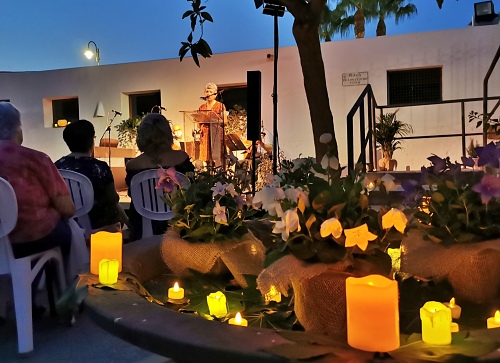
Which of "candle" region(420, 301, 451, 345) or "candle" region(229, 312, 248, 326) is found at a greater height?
"candle" region(420, 301, 451, 345)

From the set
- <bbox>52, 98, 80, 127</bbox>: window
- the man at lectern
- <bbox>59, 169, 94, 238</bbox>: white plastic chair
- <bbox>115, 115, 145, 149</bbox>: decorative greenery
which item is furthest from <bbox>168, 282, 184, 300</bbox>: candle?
<bbox>52, 98, 80, 127</bbox>: window

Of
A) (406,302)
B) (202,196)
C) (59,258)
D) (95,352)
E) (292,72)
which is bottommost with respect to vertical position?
(95,352)

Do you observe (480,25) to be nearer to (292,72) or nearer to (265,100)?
(292,72)

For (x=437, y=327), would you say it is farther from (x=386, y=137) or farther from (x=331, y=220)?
(x=386, y=137)

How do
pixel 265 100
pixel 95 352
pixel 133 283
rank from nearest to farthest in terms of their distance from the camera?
pixel 133 283
pixel 95 352
pixel 265 100

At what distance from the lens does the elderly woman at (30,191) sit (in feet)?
6.80

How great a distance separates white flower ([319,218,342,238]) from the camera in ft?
2.67

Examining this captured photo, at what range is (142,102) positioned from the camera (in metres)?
10.3

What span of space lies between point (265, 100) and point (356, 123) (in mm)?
1743

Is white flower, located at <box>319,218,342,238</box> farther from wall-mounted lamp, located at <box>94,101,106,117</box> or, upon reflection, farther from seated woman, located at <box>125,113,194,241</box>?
wall-mounted lamp, located at <box>94,101,106,117</box>

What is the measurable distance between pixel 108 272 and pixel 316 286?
508mm

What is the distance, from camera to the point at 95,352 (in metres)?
2.12

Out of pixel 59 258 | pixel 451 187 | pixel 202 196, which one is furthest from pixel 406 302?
pixel 59 258

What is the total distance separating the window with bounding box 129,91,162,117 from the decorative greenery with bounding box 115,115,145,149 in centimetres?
54
